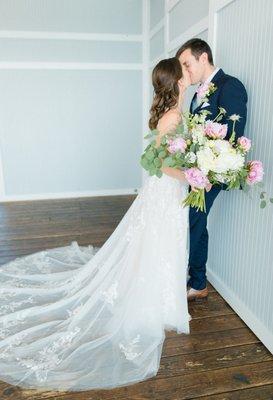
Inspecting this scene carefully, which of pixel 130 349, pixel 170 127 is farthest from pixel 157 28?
pixel 130 349

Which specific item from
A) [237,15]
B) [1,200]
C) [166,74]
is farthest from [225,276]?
[1,200]

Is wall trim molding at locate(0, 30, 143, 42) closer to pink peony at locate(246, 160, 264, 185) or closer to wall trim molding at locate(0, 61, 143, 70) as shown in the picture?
wall trim molding at locate(0, 61, 143, 70)

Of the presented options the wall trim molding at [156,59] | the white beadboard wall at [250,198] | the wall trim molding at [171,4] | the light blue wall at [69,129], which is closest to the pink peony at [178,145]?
the white beadboard wall at [250,198]

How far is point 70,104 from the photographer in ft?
16.6

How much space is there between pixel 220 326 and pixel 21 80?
418cm

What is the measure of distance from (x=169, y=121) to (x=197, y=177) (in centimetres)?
45

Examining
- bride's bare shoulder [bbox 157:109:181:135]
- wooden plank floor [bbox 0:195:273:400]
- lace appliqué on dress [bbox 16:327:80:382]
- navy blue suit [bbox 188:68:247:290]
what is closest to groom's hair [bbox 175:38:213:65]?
navy blue suit [bbox 188:68:247:290]

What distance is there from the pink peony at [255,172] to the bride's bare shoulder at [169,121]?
489mm

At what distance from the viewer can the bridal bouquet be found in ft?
5.36

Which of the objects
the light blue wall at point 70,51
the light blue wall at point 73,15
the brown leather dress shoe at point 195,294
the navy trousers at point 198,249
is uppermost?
the light blue wall at point 73,15

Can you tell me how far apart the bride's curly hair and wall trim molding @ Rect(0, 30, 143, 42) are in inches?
132

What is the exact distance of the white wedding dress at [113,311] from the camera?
1.78m

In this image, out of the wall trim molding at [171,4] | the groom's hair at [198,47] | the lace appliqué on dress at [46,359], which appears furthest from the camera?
the wall trim molding at [171,4]

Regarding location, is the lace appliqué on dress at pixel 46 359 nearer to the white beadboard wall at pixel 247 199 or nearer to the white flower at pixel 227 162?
the white beadboard wall at pixel 247 199
